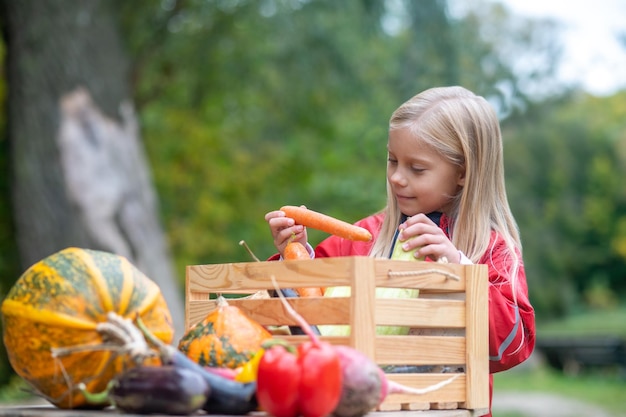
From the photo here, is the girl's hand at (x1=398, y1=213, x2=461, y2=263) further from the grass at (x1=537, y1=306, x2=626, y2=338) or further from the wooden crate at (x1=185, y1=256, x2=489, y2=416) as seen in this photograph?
the grass at (x1=537, y1=306, x2=626, y2=338)

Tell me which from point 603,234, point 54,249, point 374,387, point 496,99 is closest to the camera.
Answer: point 374,387

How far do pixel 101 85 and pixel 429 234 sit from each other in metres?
6.04

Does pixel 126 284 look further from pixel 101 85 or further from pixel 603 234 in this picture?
pixel 603 234

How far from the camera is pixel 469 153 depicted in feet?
9.66

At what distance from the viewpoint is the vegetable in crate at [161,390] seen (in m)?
1.78

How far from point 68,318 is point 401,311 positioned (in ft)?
2.55

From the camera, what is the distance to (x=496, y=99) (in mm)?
11758

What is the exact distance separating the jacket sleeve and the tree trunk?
5251mm

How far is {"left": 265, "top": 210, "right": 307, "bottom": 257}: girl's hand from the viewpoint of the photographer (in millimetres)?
2766

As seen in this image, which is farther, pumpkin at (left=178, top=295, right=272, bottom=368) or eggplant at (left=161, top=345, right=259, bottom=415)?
pumpkin at (left=178, top=295, right=272, bottom=368)

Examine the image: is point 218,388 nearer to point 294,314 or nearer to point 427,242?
point 294,314

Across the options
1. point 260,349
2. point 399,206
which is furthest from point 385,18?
point 260,349

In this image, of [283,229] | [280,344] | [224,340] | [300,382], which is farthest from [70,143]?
[300,382]

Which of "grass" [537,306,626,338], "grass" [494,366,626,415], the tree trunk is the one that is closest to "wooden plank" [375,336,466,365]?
the tree trunk
